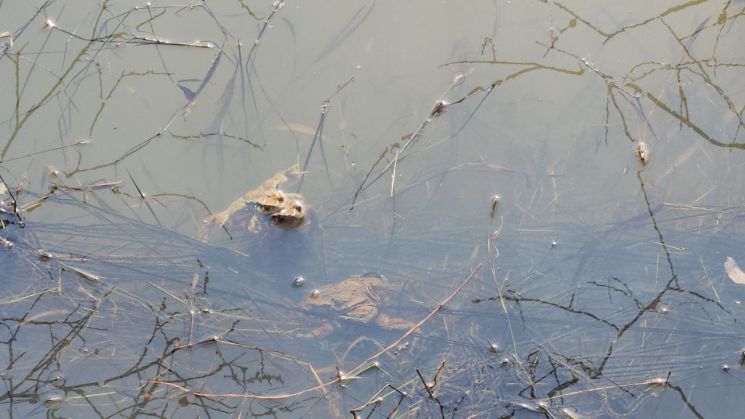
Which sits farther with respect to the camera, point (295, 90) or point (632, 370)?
point (295, 90)

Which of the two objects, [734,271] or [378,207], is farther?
[378,207]

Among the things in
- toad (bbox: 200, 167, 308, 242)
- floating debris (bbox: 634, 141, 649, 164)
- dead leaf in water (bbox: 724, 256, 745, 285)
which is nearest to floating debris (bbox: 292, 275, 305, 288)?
toad (bbox: 200, 167, 308, 242)

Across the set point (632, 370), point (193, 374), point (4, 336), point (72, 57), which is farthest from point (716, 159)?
point (4, 336)

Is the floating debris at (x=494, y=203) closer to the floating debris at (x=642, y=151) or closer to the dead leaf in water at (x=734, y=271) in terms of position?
the floating debris at (x=642, y=151)

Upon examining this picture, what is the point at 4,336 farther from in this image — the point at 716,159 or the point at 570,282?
the point at 716,159

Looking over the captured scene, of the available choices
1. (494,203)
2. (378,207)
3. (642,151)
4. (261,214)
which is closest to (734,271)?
(642,151)

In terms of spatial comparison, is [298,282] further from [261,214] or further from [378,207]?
[378,207]

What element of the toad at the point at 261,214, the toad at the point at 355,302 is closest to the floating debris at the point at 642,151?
the toad at the point at 355,302
